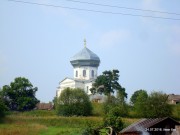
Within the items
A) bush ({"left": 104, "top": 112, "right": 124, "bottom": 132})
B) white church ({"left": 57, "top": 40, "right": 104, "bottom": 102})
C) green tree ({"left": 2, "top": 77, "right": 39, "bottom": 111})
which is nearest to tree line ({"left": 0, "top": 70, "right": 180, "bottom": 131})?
green tree ({"left": 2, "top": 77, "right": 39, "bottom": 111})

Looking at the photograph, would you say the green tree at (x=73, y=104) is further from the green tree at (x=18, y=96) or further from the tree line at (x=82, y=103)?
the green tree at (x=18, y=96)

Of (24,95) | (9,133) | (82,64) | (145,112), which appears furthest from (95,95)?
(9,133)

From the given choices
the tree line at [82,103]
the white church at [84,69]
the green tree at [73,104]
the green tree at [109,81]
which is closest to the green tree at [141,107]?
the tree line at [82,103]

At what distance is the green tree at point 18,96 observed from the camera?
5994cm

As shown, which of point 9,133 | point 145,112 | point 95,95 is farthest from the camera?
point 95,95

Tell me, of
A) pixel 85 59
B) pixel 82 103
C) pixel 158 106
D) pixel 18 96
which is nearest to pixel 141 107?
pixel 158 106

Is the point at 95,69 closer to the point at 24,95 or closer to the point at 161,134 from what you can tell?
the point at 24,95

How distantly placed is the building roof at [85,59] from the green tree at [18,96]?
23722 millimetres

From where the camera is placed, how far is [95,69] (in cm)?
8512

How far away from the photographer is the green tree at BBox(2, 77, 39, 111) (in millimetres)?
59938

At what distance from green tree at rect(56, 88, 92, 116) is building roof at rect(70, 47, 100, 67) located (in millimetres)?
27579

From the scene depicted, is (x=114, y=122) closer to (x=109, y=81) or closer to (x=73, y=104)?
(x=73, y=104)

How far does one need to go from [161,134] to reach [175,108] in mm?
24384

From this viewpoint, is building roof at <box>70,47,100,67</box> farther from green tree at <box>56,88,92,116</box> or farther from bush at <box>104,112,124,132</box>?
bush at <box>104,112,124,132</box>
